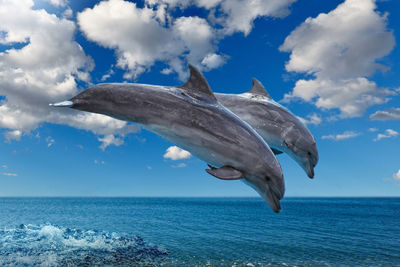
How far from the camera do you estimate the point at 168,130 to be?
355cm

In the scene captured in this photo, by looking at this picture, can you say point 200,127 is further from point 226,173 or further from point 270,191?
point 270,191

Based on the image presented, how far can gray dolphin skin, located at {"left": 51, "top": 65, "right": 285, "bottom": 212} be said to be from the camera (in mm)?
3518

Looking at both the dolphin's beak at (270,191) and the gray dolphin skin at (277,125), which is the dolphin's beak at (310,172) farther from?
the dolphin's beak at (270,191)

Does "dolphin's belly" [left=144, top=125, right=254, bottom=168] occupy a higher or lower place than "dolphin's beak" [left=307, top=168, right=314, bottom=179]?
higher

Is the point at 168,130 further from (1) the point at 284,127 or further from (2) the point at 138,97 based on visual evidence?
(1) the point at 284,127

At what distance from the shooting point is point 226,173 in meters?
3.38

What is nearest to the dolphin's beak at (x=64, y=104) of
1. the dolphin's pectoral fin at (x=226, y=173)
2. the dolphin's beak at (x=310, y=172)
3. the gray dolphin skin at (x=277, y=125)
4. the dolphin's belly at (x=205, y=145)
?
the dolphin's belly at (x=205, y=145)

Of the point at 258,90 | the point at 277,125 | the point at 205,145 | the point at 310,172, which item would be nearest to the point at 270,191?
the point at 205,145

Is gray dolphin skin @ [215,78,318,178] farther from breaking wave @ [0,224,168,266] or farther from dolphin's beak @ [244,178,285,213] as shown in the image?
breaking wave @ [0,224,168,266]

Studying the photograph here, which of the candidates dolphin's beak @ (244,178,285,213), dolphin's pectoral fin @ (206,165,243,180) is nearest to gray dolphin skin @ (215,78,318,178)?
dolphin's beak @ (244,178,285,213)

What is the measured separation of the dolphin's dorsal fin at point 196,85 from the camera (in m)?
4.05

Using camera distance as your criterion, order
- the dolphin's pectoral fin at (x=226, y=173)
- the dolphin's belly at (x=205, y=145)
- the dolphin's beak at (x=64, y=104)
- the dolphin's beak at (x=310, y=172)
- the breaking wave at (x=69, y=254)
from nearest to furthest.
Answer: the dolphin's pectoral fin at (x=226, y=173)
the dolphin's belly at (x=205, y=145)
the dolphin's beak at (x=64, y=104)
the dolphin's beak at (x=310, y=172)
the breaking wave at (x=69, y=254)

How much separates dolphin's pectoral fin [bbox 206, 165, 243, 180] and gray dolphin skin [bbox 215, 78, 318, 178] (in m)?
1.69

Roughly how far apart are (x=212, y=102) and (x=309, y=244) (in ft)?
121
